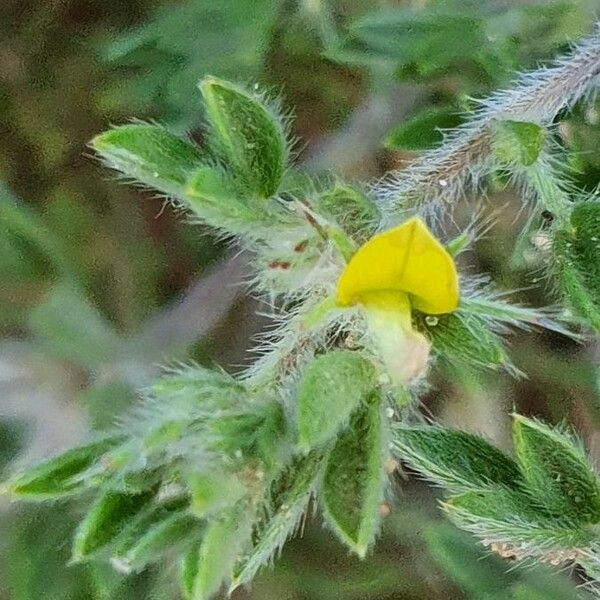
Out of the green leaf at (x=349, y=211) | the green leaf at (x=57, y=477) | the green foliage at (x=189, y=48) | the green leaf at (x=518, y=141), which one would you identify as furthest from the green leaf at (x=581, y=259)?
the green foliage at (x=189, y=48)

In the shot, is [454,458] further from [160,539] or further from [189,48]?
[189,48]

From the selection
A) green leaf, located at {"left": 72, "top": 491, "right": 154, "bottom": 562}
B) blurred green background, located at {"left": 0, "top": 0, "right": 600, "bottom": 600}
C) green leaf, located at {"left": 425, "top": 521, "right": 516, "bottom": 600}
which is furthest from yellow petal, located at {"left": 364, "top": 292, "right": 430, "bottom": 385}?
green leaf, located at {"left": 425, "top": 521, "right": 516, "bottom": 600}

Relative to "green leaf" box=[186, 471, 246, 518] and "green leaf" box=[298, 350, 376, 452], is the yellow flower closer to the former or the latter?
→ "green leaf" box=[298, 350, 376, 452]

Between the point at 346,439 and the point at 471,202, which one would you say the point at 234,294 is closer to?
the point at 471,202

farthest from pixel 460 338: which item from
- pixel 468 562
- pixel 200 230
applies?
pixel 200 230

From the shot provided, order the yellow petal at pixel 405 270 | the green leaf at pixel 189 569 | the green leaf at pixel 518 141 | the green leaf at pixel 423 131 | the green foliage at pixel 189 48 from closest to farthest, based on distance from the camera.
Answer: the yellow petal at pixel 405 270 → the green leaf at pixel 189 569 → the green leaf at pixel 518 141 → the green leaf at pixel 423 131 → the green foliage at pixel 189 48

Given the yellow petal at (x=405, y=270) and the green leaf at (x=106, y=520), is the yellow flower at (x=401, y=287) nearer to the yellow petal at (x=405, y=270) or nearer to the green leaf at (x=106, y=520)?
the yellow petal at (x=405, y=270)

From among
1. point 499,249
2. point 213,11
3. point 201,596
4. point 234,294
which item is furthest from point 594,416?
point 201,596
